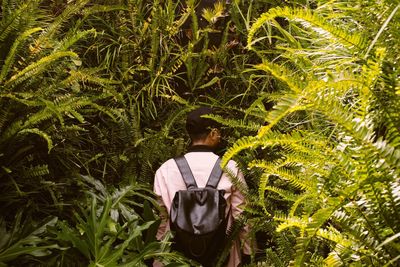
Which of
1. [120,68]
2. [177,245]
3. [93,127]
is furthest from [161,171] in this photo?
[120,68]

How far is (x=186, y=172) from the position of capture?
3.02 metres

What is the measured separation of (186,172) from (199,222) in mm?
331

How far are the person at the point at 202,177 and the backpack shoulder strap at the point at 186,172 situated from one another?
1.5 inches

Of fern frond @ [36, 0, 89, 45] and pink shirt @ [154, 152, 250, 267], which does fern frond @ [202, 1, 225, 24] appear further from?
pink shirt @ [154, 152, 250, 267]

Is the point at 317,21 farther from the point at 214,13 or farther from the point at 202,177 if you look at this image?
the point at 214,13

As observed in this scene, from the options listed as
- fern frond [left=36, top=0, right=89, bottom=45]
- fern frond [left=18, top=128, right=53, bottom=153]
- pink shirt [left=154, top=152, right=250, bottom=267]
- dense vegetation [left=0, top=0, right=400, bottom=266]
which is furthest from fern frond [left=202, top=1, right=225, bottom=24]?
fern frond [left=18, top=128, right=53, bottom=153]

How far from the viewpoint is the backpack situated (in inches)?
112

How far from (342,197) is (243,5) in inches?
152

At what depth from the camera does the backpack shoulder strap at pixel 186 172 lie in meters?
2.97

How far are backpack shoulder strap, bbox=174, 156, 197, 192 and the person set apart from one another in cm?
4

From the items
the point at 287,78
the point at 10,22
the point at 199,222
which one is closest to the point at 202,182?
the point at 199,222

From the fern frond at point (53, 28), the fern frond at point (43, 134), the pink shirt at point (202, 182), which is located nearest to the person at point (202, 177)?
the pink shirt at point (202, 182)

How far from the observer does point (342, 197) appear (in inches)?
42.4

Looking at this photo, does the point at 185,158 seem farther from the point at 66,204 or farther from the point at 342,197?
the point at 342,197
